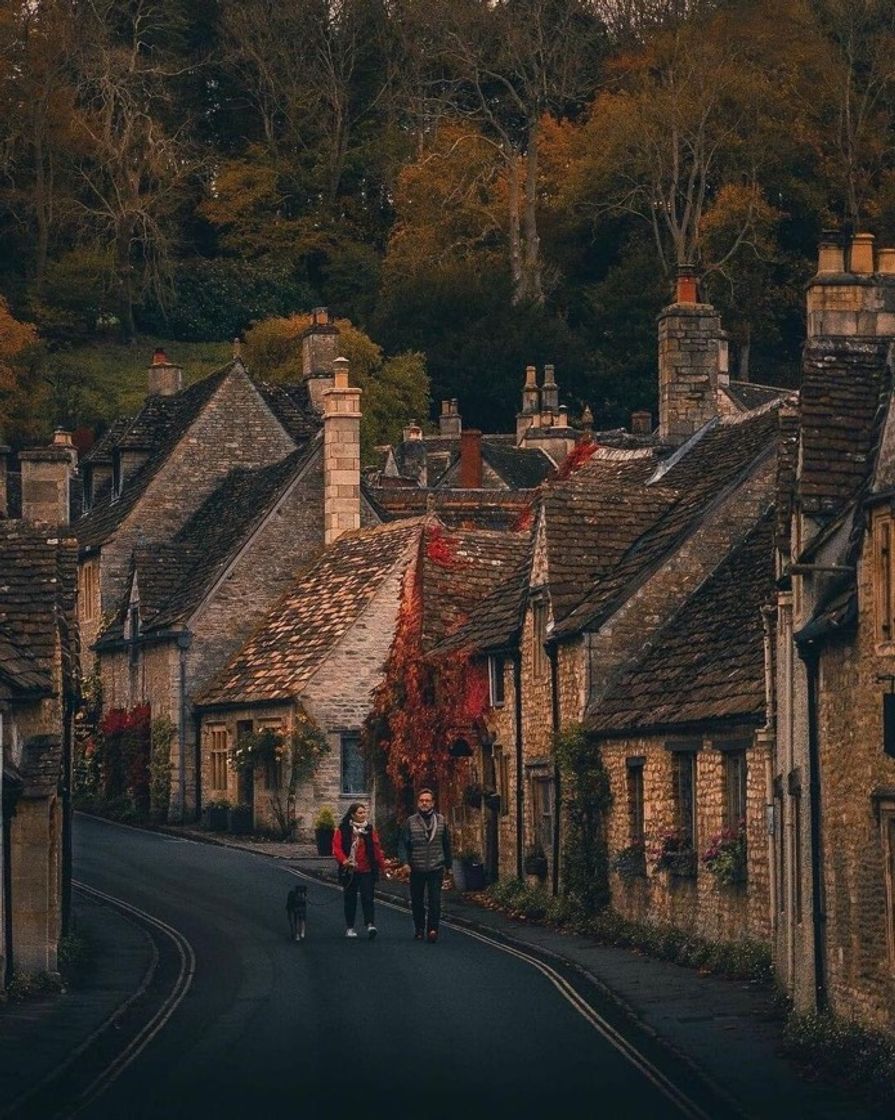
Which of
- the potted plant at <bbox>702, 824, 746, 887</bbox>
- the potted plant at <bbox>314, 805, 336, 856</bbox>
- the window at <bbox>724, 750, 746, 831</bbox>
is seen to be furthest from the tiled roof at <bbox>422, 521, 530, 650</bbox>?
the potted plant at <bbox>702, 824, 746, 887</bbox>

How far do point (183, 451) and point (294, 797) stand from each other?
17.0 meters

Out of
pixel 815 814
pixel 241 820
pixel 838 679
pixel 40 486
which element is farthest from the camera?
pixel 241 820

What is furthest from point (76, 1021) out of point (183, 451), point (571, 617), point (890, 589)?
point (183, 451)

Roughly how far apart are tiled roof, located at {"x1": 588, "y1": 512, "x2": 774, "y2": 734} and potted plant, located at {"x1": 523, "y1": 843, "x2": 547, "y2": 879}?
3190 millimetres

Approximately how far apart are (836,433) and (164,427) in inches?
1888

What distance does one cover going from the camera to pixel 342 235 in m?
128

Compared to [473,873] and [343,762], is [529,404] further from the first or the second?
[473,873]

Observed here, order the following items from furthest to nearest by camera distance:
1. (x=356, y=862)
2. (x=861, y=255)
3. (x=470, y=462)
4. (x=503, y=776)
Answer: (x=470, y=462)
(x=503, y=776)
(x=356, y=862)
(x=861, y=255)

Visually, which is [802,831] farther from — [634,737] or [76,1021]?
[634,737]

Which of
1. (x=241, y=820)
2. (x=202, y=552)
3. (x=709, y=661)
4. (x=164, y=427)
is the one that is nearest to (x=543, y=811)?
(x=709, y=661)

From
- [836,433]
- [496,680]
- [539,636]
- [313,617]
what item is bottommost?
[496,680]

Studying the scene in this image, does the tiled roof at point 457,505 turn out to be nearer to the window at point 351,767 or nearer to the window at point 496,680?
the window at point 351,767

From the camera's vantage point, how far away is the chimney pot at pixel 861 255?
112 feet

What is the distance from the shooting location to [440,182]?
119 m
